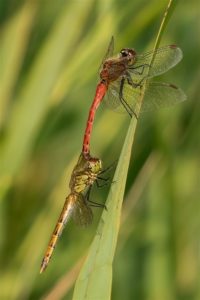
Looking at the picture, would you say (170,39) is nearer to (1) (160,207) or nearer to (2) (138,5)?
(2) (138,5)

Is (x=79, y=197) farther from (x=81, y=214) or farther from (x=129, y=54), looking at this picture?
(x=129, y=54)

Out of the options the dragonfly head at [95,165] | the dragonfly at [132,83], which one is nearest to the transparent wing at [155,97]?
the dragonfly at [132,83]

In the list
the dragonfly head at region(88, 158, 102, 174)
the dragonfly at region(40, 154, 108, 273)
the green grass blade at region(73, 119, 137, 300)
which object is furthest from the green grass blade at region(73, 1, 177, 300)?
the dragonfly head at region(88, 158, 102, 174)

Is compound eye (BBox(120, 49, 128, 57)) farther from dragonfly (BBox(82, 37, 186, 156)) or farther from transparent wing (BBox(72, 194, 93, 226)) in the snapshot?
transparent wing (BBox(72, 194, 93, 226))

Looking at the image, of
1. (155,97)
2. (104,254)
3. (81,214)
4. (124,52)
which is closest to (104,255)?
(104,254)

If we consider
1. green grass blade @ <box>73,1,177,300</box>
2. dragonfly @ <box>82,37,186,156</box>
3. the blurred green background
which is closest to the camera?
green grass blade @ <box>73,1,177,300</box>

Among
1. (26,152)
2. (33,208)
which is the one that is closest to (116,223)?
(26,152)
